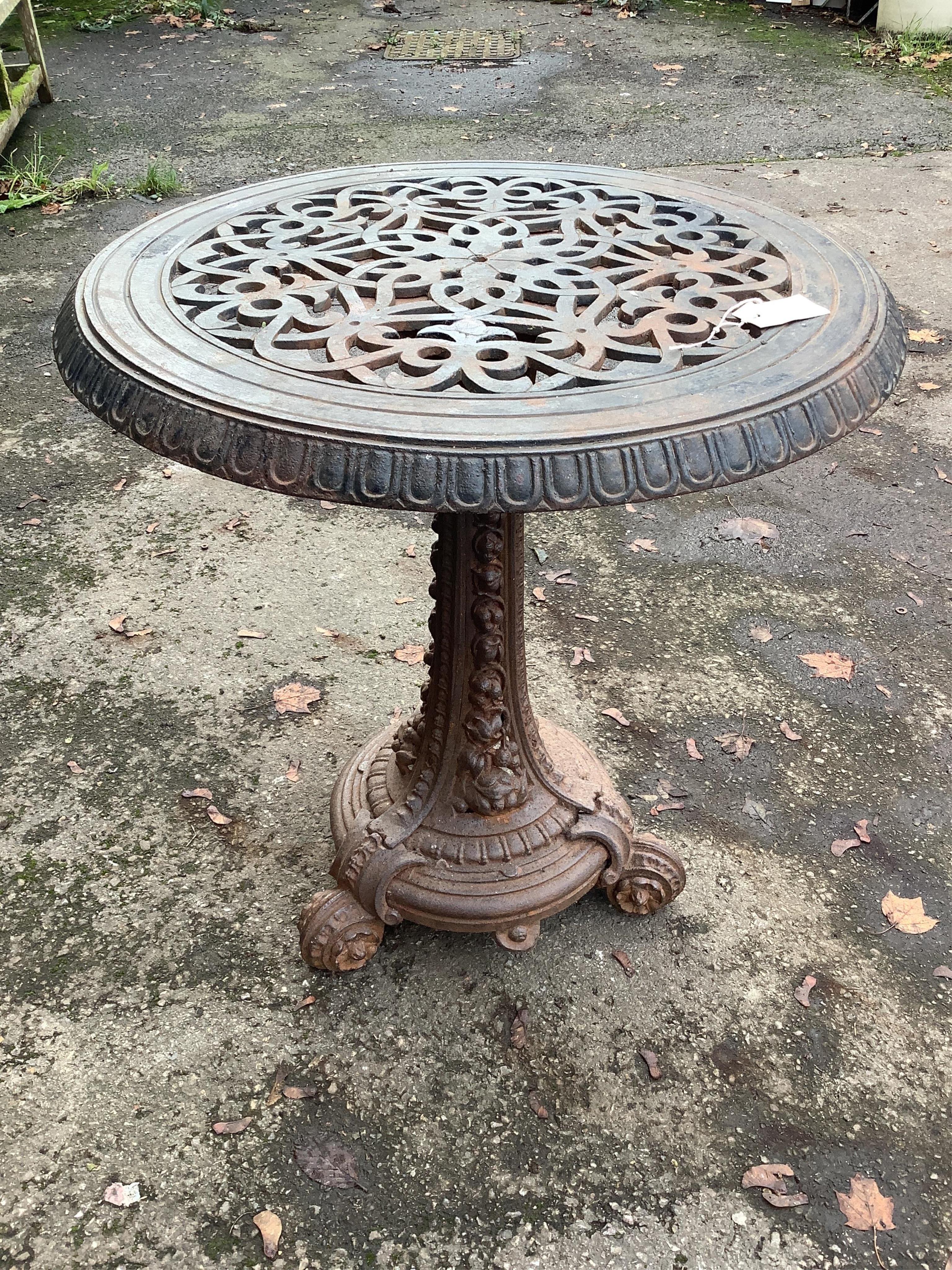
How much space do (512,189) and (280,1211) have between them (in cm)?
192

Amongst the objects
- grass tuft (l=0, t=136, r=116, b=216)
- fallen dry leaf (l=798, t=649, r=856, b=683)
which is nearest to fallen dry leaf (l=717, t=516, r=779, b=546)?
fallen dry leaf (l=798, t=649, r=856, b=683)

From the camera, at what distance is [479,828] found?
207 centimetres

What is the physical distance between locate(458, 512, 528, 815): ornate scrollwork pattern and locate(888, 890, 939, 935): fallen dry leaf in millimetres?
779

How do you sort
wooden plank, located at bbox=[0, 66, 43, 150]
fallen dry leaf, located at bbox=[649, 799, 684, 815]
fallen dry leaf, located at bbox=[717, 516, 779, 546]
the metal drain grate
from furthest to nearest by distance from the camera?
the metal drain grate → wooden plank, located at bbox=[0, 66, 43, 150] → fallen dry leaf, located at bbox=[717, 516, 779, 546] → fallen dry leaf, located at bbox=[649, 799, 684, 815]

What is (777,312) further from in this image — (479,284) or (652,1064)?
(652,1064)

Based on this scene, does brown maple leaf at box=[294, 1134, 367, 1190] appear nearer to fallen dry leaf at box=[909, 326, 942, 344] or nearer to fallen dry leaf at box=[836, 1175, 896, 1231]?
fallen dry leaf at box=[836, 1175, 896, 1231]

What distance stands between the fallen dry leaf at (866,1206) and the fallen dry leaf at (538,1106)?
47cm

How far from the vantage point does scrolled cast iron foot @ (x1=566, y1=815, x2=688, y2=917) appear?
6.86ft

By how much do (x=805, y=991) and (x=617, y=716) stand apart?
0.85 meters

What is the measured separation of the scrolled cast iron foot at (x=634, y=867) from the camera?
82.4 inches

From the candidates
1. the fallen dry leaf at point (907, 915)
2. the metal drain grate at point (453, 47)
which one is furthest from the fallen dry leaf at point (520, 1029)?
the metal drain grate at point (453, 47)

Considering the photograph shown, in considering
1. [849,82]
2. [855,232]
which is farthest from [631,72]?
[855,232]

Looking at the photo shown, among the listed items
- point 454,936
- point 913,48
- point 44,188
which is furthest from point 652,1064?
point 913,48

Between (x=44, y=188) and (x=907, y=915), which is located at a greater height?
(x=44, y=188)
